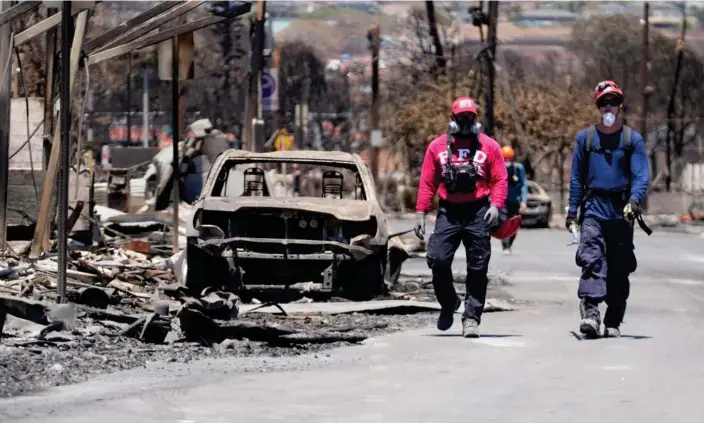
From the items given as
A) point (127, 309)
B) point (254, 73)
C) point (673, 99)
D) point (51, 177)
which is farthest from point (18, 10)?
point (673, 99)

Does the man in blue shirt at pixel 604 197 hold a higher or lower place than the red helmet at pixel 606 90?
lower

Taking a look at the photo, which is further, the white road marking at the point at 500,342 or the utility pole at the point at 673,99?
the utility pole at the point at 673,99

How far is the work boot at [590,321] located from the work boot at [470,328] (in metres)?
0.77

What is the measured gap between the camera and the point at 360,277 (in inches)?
631

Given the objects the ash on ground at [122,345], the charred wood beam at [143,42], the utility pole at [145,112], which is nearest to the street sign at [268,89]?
the utility pole at [145,112]

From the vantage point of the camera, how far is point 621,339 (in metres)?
13.0

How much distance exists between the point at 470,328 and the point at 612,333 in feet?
3.60

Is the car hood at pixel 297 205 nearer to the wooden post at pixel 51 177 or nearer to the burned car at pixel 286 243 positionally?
the burned car at pixel 286 243

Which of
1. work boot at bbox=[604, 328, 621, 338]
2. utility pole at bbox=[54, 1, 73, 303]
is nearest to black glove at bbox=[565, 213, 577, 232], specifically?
work boot at bbox=[604, 328, 621, 338]

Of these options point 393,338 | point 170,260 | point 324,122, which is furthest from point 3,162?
point 324,122

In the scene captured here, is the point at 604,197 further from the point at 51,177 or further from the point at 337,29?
the point at 337,29

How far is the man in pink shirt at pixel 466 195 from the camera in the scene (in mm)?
Result: 12867

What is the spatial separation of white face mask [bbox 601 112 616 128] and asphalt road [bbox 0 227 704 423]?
1599 millimetres

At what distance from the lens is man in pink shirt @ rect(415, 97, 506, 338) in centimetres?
1287
